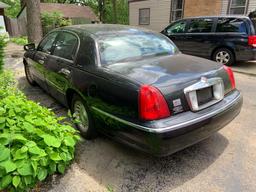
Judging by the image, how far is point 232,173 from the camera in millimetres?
2414

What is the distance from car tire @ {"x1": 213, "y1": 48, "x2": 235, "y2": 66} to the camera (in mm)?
7084

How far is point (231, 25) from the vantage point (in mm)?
6977

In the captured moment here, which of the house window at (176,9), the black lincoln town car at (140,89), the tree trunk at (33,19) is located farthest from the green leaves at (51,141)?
the house window at (176,9)

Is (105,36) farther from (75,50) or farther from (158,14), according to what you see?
(158,14)

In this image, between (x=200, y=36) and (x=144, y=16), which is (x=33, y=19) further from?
(x=144, y=16)

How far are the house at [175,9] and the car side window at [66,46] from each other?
410 inches

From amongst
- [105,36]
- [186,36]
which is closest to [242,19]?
[186,36]

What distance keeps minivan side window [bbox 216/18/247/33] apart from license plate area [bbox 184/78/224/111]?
5.14 metres

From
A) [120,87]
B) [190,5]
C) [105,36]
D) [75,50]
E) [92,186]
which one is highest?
[190,5]

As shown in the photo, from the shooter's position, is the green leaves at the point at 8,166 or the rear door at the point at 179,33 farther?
the rear door at the point at 179,33

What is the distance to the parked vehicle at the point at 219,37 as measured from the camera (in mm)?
6711

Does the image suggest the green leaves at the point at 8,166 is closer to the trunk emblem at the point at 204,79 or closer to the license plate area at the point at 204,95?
the license plate area at the point at 204,95

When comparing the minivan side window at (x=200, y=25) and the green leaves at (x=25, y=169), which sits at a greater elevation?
the minivan side window at (x=200, y=25)

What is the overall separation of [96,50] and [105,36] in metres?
0.35
